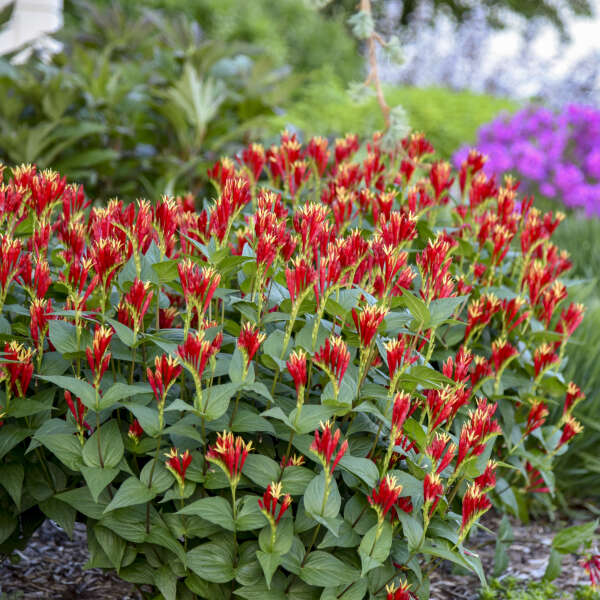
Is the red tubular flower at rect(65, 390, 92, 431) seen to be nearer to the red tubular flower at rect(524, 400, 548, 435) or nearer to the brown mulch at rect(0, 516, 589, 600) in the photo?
the brown mulch at rect(0, 516, 589, 600)

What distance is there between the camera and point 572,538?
2.52m

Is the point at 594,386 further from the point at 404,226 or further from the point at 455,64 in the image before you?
the point at 455,64

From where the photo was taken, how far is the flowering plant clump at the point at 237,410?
1692 mm

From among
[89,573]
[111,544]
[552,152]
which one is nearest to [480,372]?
[111,544]

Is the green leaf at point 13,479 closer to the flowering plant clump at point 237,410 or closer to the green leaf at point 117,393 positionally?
the flowering plant clump at point 237,410

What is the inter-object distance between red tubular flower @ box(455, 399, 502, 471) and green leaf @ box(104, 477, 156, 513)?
68 centimetres

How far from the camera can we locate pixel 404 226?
187cm

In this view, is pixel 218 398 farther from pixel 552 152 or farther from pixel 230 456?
pixel 552 152

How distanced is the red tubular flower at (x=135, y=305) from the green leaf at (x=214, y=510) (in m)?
0.40

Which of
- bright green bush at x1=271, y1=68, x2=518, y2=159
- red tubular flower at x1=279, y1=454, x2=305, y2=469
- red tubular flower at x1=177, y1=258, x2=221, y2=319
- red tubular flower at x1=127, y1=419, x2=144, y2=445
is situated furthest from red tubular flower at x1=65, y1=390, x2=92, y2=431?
bright green bush at x1=271, y1=68, x2=518, y2=159

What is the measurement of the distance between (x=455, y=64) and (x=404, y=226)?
18.0m

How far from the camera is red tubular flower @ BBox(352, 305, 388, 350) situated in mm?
1682

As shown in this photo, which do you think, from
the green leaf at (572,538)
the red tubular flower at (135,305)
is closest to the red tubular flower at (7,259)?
the red tubular flower at (135,305)

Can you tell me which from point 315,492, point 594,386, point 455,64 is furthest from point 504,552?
point 455,64
